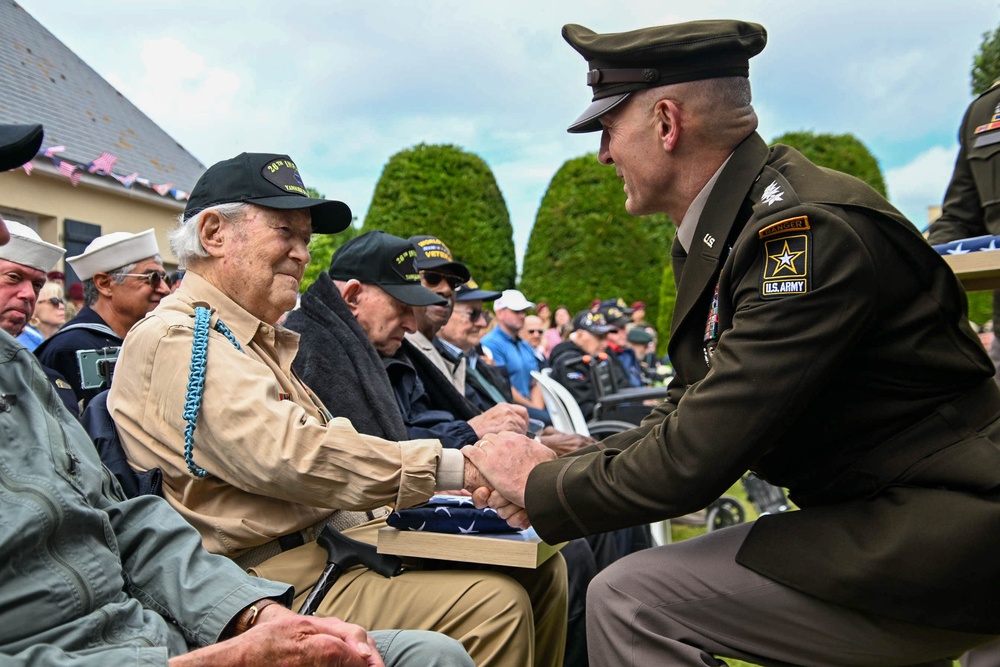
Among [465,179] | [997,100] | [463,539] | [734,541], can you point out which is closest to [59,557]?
[463,539]

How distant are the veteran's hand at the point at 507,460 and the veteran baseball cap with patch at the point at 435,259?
2.78m

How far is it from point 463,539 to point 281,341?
3.03 ft

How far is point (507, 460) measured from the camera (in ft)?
7.74

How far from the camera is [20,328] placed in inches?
184

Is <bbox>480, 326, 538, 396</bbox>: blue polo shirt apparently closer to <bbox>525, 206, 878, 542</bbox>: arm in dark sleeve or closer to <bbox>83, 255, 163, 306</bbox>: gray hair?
<bbox>83, 255, 163, 306</bbox>: gray hair

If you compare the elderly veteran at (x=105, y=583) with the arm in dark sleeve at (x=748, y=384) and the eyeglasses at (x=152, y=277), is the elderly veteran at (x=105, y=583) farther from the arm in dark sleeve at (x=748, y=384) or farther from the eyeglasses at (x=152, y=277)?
the eyeglasses at (x=152, y=277)

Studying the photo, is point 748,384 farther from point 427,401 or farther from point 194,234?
point 427,401

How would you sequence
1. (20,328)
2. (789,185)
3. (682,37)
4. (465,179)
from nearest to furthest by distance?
(789,185) → (682,37) → (20,328) → (465,179)

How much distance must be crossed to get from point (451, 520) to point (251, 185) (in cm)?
121

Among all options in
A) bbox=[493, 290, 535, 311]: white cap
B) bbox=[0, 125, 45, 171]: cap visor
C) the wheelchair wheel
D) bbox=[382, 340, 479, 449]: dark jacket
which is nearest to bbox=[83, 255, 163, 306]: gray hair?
bbox=[382, 340, 479, 449]: dark jacket

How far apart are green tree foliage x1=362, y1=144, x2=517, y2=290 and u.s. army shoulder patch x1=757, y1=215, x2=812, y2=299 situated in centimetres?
1888

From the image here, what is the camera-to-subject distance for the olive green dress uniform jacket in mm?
1783

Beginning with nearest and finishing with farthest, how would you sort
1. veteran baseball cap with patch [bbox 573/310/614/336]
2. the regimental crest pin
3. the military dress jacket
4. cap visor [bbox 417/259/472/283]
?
the regimental crest pin < the military dress jacket < cap visor [bbox 417/259/472/283] < veteran baseball cap with patch [bbox 573/310/614/336]

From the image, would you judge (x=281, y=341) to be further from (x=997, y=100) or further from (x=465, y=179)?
(x=465, y=179)
